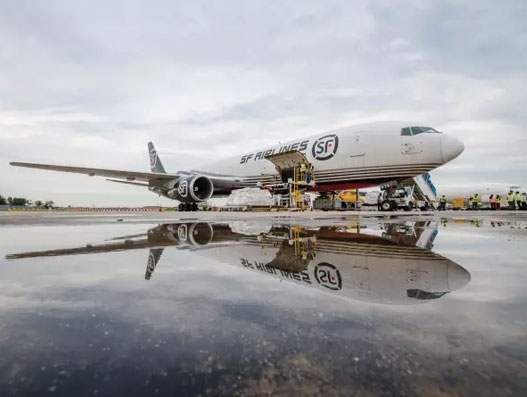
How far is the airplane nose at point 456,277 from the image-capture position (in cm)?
165

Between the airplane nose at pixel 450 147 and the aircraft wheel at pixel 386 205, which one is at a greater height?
the airplane nose at pixel 450 147

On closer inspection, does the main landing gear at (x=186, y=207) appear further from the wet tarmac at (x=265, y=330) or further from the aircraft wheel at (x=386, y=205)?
the wet tarmac at (x=265, y=330)

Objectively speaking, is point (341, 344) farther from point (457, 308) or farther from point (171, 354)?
point (457, 308)

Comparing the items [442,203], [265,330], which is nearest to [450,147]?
[265,330]

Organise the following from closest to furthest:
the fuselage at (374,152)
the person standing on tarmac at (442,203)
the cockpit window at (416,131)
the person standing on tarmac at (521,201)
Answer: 1. the fuselage at (374,152)
2. the cockpit window at (416,131)
3. the person standing on tarmac at (521,201)
4. the person standing on tarmac at (442,203)

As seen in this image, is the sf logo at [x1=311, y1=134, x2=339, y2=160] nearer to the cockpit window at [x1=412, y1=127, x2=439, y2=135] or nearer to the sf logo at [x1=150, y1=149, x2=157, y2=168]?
the cockpit window at [x1=412, y1=127, x2=439, y2=135]

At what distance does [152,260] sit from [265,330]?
61.1 inches

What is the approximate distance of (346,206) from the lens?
31875mm

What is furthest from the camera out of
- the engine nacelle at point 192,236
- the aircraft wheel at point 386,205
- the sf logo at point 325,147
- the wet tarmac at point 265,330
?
the aircraft wheel at point 386,205

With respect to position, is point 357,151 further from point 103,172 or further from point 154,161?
point 154,161

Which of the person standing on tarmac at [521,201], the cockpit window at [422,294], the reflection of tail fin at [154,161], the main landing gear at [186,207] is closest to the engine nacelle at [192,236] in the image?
the cockpit window at [422,294]

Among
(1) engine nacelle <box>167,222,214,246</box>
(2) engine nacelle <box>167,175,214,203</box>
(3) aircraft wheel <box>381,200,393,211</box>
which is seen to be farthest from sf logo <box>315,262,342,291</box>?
(3) aircraft wheel <box>381,200,393,211</box>

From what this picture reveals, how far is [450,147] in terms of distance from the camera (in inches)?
502

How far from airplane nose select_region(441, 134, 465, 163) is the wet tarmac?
12.0 metres
